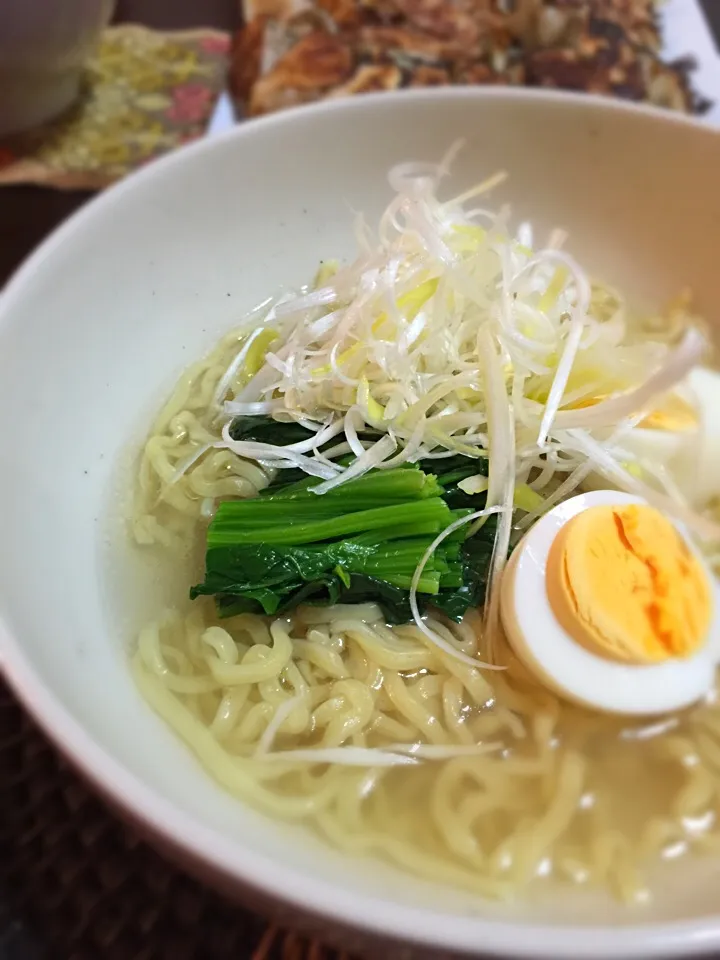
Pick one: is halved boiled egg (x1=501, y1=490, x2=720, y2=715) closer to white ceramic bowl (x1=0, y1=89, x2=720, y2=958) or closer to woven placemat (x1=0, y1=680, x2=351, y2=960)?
white ceramic bowl (x1=0, y1=89, x2=720, y2=958)

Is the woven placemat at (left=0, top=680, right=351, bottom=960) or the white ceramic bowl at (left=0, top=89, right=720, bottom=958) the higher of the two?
the white ceramic bowl at (left=0, top=89, right=720, bottom=958)

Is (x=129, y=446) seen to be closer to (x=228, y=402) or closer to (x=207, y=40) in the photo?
(x=228, y=402)

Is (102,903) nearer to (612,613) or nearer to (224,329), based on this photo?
(612,613)

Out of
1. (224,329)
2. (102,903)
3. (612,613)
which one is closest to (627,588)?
(612,613)

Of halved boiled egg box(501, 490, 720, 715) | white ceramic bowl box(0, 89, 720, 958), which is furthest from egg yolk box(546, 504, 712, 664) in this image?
white ceramic bowl box(0, 89, 720, 958)

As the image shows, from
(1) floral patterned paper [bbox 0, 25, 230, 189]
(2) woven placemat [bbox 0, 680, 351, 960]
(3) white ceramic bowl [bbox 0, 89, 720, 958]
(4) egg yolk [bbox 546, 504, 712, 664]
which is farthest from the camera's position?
(1) floral patterned paper [bbox 0, 25, 230, 189]

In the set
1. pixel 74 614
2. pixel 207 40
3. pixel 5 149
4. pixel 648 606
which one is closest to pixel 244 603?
pixel 74 614
